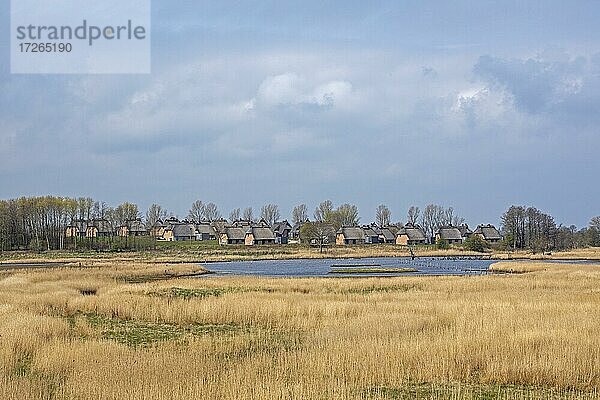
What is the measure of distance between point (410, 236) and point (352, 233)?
1369 centimetres

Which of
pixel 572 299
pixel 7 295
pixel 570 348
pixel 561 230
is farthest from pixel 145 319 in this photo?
pixel 561 230

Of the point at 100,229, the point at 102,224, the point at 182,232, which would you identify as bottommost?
the point at 182,232

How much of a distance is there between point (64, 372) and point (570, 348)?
12.1 m

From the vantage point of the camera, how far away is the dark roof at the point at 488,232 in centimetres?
16188

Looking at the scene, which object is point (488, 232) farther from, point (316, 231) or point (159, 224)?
point (159, 224)

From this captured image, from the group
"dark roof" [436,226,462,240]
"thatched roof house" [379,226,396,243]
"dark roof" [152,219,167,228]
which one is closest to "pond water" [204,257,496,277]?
"dark roof" [436,226,462,240]

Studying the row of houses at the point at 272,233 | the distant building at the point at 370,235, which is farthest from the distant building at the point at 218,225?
the distant building at the point at 370,235

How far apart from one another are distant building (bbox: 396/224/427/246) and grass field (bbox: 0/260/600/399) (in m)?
127

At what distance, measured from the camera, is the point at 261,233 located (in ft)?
497

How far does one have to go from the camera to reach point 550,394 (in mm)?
13773

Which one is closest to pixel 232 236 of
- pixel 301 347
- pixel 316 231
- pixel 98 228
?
pixel 316 231

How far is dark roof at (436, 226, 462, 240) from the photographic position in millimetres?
157875

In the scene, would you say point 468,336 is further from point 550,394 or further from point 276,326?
point 276,326

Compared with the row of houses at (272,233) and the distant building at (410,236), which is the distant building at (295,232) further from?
the distant building at (410,236)
